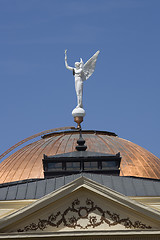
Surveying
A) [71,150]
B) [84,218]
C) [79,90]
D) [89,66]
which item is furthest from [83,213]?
[89,66]

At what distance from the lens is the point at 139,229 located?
33.2m

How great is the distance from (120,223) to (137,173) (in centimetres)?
3211

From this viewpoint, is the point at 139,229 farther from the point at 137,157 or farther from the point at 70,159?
the point at 137,157

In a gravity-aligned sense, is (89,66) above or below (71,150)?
above

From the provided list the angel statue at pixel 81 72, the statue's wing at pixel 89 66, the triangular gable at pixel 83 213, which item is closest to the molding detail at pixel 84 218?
the triangular gable at pixel 83 213

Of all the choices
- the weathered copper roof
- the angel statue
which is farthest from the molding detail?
the angel statue

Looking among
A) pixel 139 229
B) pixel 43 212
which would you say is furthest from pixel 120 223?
pixel 43 212

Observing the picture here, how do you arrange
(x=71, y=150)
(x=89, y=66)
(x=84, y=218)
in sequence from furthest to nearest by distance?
1. (x=89, y=66)
2. (x=71, y=150)
3. (x=84, y=218)

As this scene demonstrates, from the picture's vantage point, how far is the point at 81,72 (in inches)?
3007

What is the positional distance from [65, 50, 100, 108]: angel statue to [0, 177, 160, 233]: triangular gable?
42636 millimetres

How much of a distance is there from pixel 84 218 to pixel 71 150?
33.7 metres

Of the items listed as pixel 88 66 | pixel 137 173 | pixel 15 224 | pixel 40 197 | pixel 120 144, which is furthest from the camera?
pixel 88 66

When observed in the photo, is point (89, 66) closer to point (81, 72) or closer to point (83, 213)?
point (81, 72)

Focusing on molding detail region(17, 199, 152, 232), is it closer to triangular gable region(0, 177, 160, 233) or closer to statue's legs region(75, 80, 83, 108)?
triangular gable region(0, 177, 160, 233)
